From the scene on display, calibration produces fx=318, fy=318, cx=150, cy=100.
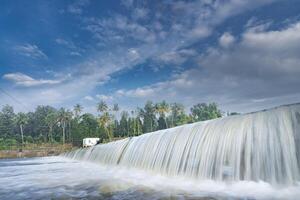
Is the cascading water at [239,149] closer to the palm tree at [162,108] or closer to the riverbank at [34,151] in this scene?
the riverbank at [34,151]

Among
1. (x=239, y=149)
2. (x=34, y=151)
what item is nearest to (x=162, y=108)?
(x=34, y=151)

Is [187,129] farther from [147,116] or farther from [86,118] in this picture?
[147,116]

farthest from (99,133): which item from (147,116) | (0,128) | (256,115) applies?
(256,115)

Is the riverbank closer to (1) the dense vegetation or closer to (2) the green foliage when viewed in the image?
(1) the dense vegetation

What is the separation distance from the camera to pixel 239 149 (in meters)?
8.26

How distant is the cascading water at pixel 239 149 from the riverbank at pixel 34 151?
61910 mm

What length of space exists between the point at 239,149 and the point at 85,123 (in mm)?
92319

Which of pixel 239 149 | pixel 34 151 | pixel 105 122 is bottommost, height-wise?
pixel 34 151

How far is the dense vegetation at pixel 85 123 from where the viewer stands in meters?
90.2

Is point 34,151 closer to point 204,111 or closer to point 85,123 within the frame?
point 85,123

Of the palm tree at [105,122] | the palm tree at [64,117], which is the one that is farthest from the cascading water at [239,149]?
A: the palm tree at [64,117]

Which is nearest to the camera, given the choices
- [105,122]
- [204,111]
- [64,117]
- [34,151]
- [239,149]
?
[239,149]

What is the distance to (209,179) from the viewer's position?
8.80 m

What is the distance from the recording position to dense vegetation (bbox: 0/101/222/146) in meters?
90.2
